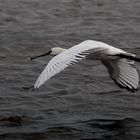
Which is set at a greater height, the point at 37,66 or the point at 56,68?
the point at 56,68

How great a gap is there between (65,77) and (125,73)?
1.65 m

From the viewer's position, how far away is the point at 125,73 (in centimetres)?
909

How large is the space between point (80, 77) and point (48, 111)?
1.87 meters

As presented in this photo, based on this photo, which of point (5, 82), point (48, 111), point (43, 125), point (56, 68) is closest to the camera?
point (56, 68)

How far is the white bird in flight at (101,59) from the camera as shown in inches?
290

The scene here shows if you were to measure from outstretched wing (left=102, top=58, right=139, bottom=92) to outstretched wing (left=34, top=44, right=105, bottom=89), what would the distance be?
1091 millimetres

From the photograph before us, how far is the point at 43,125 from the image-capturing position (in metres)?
8.18

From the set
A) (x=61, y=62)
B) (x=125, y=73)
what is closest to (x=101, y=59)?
(x=125, y=73)

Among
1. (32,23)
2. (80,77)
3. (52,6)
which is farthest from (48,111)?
(52,6)

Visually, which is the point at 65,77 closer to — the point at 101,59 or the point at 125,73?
the point at 125,73

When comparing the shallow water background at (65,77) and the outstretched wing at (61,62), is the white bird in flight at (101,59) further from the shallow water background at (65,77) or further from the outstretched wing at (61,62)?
the shallow water background at (65,77)

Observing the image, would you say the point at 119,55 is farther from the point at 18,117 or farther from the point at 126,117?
the point at 18,117

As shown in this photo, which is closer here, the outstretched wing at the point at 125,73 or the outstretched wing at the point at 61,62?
the outstretched wing at the point at 61,62

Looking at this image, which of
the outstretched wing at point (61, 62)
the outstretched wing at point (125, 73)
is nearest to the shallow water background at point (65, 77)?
the outstretched wing at point (125, 73)
